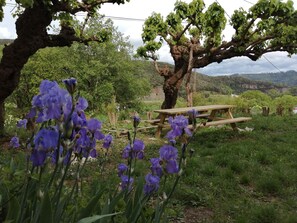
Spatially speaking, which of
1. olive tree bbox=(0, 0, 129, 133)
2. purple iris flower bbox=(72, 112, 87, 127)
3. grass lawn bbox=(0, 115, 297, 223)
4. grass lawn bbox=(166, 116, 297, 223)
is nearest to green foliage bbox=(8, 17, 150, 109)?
olive tree bbox=(0, 0, 129, 133)

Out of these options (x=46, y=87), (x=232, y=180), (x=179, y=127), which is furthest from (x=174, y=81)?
(x=46, y=87)

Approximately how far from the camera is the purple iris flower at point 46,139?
116 centimetres

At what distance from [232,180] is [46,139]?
15.2 feet

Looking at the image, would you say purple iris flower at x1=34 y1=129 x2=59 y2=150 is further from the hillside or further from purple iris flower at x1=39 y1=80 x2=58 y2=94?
the hillside

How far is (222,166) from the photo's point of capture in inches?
247

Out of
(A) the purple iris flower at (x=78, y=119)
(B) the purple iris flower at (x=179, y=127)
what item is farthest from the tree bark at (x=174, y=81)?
(A) the purple iris flower at (x=78, y=119)

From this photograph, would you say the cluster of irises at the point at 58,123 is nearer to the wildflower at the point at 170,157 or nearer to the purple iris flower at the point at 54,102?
the purple iris flower at the point at 54,102

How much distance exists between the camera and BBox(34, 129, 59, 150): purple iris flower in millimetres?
1157

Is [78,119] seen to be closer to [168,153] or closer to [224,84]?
[168,153]

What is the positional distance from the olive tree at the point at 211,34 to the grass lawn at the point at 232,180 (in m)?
4.63

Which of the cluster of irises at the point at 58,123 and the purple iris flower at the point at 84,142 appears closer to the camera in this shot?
the cluster of irises at the point at 58,123

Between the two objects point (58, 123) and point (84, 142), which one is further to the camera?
point (84, 142)

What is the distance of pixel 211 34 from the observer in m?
12.1

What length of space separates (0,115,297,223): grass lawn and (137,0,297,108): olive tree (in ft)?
15.2
